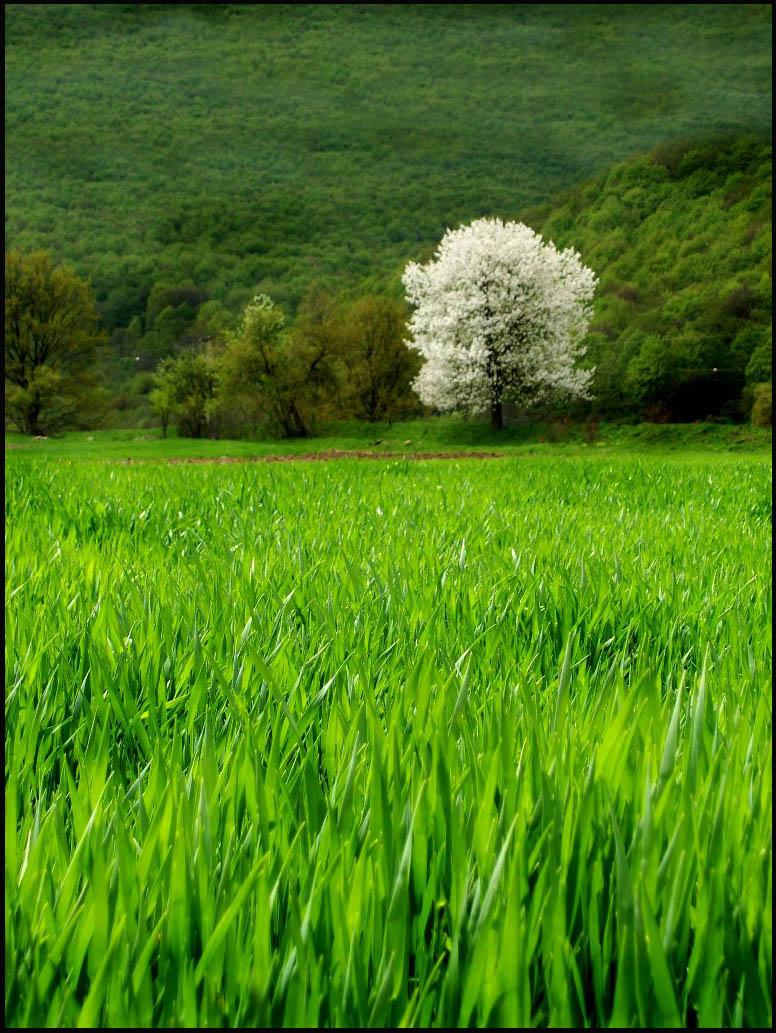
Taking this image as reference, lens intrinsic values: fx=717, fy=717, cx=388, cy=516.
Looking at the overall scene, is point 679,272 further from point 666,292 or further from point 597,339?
point 597,339

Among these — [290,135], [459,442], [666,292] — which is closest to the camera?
[459,442]

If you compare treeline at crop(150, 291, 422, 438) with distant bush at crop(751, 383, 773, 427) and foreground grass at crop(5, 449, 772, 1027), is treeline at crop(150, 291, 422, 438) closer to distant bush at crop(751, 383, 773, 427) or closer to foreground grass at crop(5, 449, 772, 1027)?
distant bush at crop(751, 383, 773, 427)

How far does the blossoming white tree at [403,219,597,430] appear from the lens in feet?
139

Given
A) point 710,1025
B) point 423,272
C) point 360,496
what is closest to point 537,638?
point 710,1025

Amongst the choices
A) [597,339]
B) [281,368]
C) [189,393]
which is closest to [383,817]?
[281,368]

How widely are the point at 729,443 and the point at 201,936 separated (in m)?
39.2

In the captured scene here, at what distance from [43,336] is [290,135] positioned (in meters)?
137

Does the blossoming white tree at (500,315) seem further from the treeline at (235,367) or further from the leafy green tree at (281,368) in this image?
the treeline at (235,367)

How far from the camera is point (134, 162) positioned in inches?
6398

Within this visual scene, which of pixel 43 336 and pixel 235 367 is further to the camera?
pixel 43 336

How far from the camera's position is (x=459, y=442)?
42.5 metres

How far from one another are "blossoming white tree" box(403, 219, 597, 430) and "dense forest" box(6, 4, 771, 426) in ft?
17.8

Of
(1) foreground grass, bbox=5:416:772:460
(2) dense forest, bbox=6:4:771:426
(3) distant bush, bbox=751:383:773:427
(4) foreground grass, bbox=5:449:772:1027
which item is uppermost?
(2) dense forest, bbox=6:4:771:426

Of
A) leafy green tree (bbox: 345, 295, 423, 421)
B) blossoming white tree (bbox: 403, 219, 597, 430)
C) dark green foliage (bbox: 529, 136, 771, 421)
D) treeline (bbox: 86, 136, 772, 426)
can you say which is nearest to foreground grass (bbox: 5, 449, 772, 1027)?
blossoming white tree (bbox: 403, 219, 597, 430)
